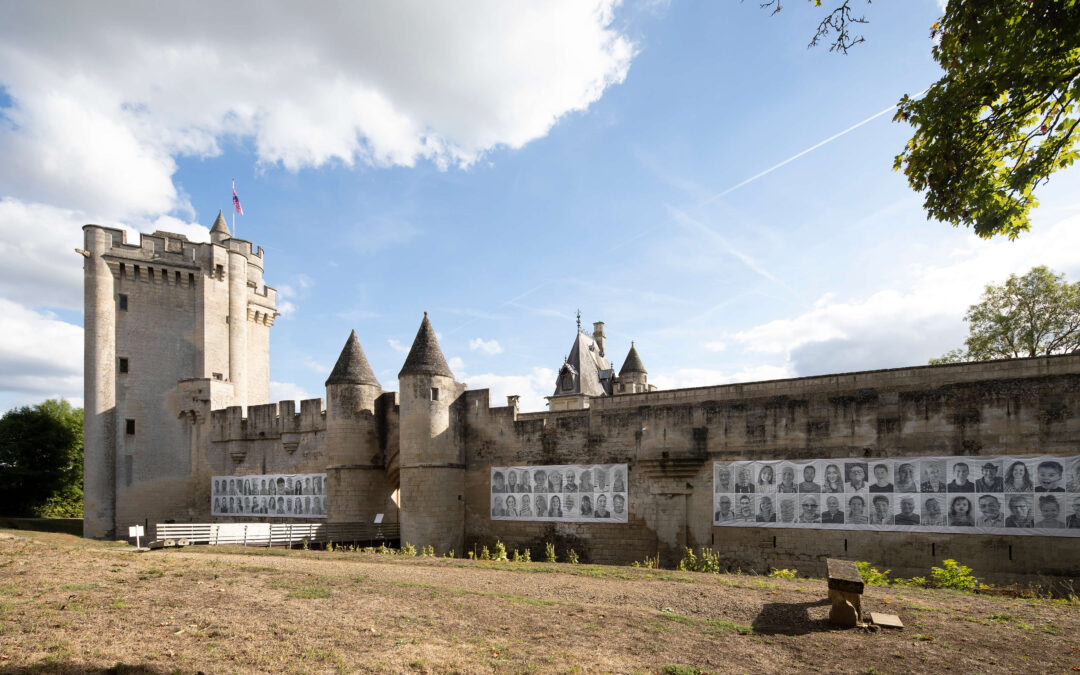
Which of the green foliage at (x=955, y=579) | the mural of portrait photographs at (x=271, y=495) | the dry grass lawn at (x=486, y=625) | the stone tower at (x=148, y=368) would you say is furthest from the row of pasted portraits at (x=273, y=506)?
the green foliage at (x=955, y=579)

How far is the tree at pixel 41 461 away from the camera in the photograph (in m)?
36.8

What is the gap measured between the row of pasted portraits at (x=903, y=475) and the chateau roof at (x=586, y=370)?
2665cm

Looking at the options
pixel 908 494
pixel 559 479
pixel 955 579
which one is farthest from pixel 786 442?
pixel 559 479

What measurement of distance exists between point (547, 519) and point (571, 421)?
120 inches

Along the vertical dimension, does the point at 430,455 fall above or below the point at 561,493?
above

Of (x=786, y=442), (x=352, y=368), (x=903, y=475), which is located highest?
(x=352, y=368)

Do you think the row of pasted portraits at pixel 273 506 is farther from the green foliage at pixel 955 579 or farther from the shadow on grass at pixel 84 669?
the green foliage at pixel 955 579

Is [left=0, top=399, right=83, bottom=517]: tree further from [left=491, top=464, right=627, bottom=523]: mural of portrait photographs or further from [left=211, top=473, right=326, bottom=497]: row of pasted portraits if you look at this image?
[left=491, top=464, right=627, bottom=523]: mural of portrait photographs

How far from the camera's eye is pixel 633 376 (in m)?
44.1

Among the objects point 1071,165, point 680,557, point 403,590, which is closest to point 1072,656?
point 1071,165

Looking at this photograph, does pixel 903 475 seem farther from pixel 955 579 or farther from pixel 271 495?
pixel 271 495

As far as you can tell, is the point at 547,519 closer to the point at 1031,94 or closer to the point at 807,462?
the point at 807,462

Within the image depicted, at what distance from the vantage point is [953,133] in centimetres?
642

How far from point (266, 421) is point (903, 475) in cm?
2451
